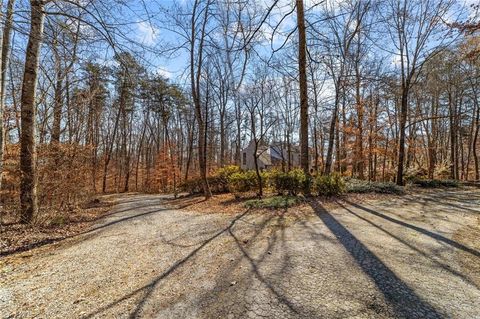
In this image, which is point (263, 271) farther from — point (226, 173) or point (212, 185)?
point (212, 185)

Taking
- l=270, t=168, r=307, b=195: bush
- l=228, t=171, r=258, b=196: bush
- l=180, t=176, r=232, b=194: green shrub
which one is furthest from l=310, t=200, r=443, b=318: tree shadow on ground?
l=180, t=176, r=232, b=194: green shrub

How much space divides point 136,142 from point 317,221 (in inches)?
1139

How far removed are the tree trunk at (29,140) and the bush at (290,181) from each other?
22.0 feet

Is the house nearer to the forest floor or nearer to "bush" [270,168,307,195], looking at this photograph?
"bush" [270,168,307,195]

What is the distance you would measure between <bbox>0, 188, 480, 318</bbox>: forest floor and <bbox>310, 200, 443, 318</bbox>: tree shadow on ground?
0.04 ft

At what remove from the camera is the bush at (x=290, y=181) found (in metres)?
7.97

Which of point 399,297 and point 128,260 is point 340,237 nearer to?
point 399,297

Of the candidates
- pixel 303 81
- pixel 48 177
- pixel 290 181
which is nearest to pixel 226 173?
pixel 290 181

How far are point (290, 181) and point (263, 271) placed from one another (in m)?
5.39

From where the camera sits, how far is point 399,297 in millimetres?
2312

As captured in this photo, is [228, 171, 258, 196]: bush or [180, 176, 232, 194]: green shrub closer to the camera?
[228, 171, 258, 196]: bush

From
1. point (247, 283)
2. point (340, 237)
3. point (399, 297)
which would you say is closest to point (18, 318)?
point (247, 283)

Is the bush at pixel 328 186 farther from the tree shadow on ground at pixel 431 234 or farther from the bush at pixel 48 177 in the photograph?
the bush at pixel 48 177

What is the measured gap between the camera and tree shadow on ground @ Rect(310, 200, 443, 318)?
211cm
